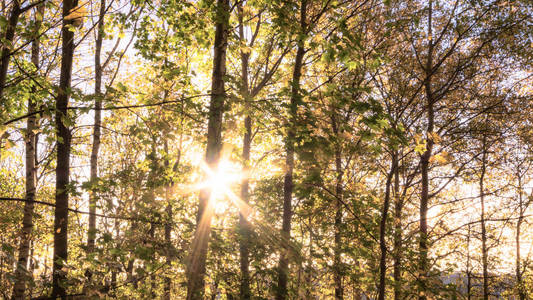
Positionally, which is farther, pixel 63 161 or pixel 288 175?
pixel 288 175

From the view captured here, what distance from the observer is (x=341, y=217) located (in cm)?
888

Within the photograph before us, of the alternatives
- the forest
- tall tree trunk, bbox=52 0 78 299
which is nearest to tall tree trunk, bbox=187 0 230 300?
the forest

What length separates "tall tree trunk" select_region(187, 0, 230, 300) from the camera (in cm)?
426

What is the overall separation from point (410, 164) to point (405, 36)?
6099 millimetres

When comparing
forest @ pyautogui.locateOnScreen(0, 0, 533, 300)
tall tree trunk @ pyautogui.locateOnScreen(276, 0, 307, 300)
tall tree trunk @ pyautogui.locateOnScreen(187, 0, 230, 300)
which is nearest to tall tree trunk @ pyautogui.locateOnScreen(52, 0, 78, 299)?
forest @ pyautogui.locateOnScreen(0, 0, 533, 300)

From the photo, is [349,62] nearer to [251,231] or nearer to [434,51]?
[251,231]

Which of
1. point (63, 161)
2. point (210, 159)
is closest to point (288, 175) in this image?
point (210, 159)

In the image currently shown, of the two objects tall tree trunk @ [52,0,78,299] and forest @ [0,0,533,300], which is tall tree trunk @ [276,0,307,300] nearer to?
forest @ [0,0,533,300]

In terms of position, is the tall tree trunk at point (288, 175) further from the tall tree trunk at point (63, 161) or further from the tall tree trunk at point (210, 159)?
the tall tree trunk at point (63, 161)

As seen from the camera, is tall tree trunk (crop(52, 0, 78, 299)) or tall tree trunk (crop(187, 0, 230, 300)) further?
tall tree trunk (crop(52, 0, 78, 299))

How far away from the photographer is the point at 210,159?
4.70m

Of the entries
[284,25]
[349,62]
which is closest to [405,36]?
[284,25]

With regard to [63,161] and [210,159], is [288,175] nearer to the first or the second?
[210,159]

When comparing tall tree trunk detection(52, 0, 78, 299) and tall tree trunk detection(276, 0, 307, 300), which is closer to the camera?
tall tree trunk detection(276, 0, 307, 300)
